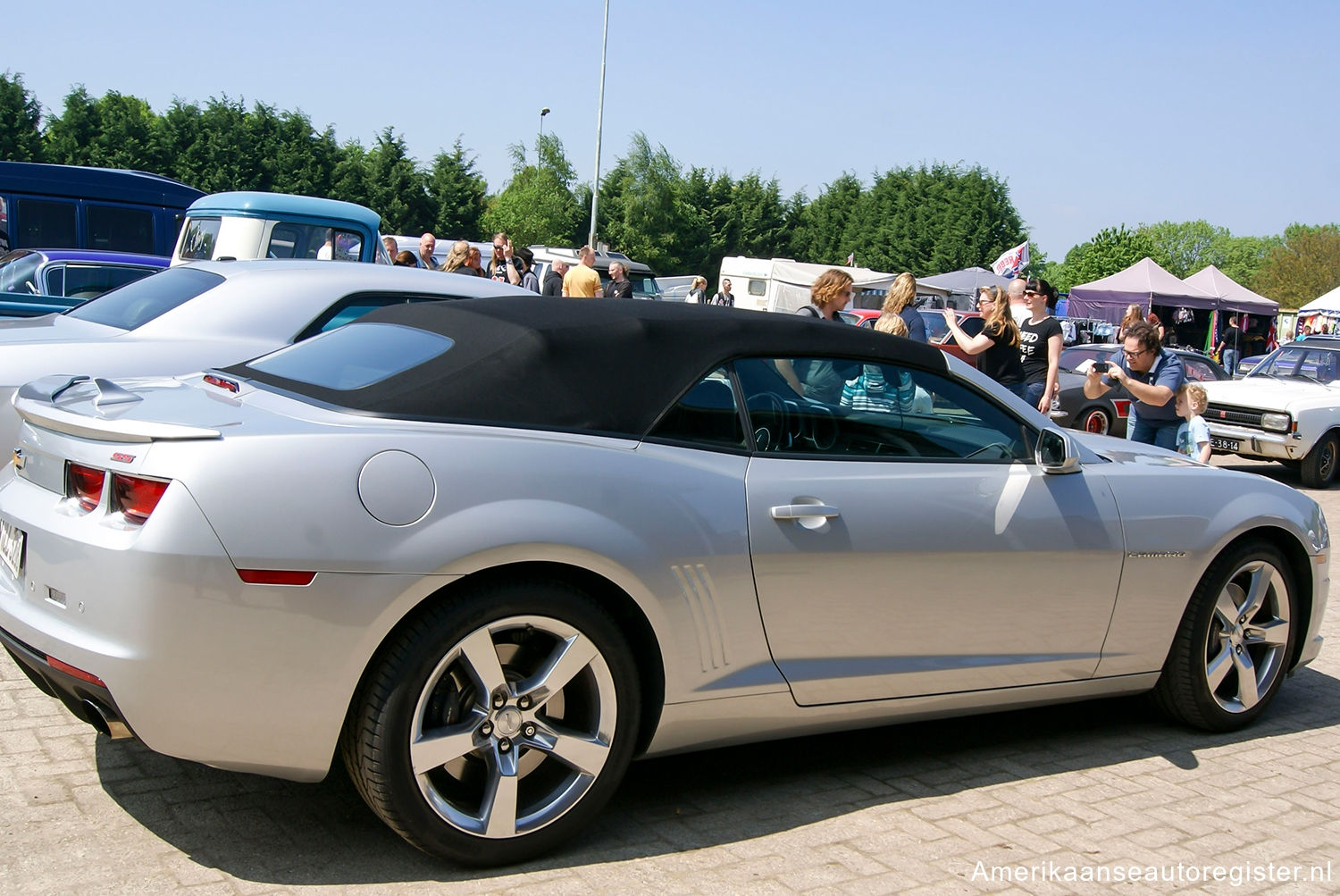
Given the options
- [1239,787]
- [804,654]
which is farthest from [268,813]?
[1239,787]

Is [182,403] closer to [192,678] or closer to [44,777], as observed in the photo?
[192,678]

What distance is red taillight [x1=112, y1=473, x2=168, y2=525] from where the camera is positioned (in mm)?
2764

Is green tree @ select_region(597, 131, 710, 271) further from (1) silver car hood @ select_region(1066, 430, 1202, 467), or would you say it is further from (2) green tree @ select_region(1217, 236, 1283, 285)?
(2) green tree @ select_region(1217, 236, 1283, 285)

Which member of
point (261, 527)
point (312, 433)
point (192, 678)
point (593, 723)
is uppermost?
point (312, 433)

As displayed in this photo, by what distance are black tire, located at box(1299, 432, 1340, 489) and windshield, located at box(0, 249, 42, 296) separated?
516 inches

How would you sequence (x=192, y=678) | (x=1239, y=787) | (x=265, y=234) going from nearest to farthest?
(x=192, y=678) → (x=1239, y=787) → (x=265, y=234)

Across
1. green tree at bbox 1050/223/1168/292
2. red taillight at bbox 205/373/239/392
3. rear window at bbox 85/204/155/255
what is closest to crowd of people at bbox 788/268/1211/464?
red taillight at bbox 205/373/239/392

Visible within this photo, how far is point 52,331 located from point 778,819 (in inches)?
182

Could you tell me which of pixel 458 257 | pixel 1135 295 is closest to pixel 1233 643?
pixel 458 257

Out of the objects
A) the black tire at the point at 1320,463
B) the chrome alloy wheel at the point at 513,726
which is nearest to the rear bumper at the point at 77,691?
the chrome alloy wheel at the point at 513,726

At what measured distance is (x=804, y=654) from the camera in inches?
138

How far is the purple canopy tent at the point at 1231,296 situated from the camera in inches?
1227

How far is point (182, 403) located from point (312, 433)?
51cm

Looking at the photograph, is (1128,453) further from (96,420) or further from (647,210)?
(647,210)
